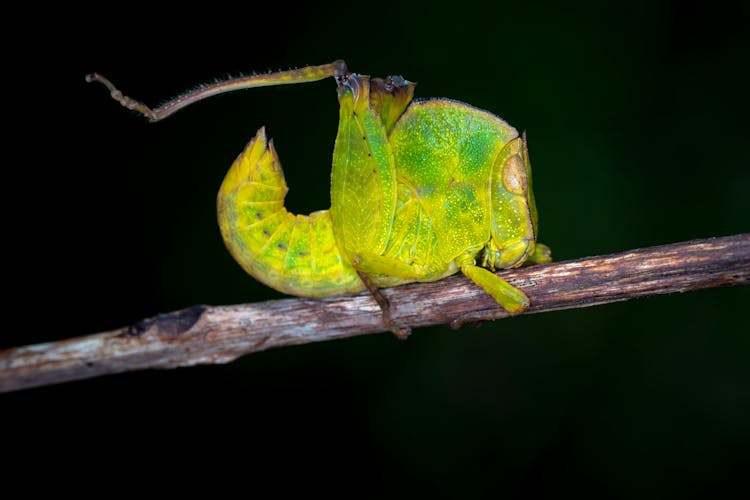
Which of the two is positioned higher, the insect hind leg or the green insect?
the green insect

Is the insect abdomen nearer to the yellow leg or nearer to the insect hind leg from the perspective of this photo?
the insect hind leg

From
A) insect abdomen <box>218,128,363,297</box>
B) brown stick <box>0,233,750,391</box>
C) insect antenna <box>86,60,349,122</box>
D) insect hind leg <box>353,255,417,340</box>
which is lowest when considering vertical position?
brown stick <box>0,233,750,391</box>

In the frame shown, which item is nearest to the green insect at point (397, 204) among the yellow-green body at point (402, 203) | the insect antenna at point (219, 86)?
the yellow-green body at point (402, 203)

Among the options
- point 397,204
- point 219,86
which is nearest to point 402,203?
point 397,204

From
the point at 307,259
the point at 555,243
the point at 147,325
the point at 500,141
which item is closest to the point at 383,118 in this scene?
the point at 500,141

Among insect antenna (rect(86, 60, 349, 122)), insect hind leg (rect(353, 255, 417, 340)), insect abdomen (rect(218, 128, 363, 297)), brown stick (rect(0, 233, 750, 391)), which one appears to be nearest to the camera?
insect antenna (rect(86, 60, 349, 122))

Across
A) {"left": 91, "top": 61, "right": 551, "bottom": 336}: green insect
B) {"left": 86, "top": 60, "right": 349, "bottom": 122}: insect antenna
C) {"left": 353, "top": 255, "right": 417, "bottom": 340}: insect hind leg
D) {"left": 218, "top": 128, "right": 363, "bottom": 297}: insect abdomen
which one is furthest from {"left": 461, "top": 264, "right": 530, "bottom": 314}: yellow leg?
{"left": 86, "top": 60, "right": 349, "bottom": 122}: insect antenna

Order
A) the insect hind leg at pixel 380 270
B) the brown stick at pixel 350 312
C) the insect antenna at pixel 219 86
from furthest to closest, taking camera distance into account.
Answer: the insect hind leg at pixel 380 270 → the brown stick at pixel 350 312 → the insect antenna at pixel 219 86

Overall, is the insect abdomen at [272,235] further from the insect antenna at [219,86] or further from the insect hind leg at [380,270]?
the insect antenna at [219,86]

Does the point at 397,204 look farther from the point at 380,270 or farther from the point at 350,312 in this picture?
the point at 350,312
